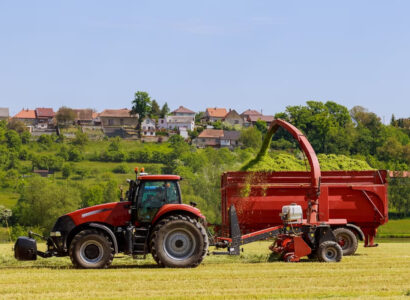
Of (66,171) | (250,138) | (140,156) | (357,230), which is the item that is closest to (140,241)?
(357,230)

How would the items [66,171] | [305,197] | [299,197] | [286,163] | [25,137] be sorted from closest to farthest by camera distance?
[305,197], [299,197], [286,163], [66,171], [25,137]

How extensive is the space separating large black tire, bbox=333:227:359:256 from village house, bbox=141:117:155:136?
165626 millimetres

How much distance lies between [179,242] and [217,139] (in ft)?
563

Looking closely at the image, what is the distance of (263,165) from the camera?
22641 mm

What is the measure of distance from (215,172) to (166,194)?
93.0 feet

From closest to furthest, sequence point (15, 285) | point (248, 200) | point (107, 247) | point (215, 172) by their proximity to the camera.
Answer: point (15, 285)
point (107, 247)
point (248, 200)
point (215, 172)

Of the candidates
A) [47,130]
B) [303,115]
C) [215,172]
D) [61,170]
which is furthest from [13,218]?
[47,130]

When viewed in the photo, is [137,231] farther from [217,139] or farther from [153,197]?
[217,139]

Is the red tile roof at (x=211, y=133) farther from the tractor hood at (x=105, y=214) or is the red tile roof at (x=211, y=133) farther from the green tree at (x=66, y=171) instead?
the tractor hood at (x=105, y=214)

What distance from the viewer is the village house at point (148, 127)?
7461 inches

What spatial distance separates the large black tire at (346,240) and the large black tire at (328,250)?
2.73 m

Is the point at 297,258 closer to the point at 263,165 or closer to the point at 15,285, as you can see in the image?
the point at 263,165

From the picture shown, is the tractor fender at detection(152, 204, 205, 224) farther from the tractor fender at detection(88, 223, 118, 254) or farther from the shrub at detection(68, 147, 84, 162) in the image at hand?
the shrub at detection(68, 147, 84, 162)

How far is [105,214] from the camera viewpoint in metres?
18.3
